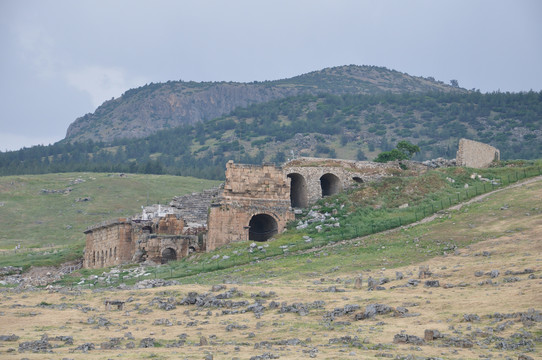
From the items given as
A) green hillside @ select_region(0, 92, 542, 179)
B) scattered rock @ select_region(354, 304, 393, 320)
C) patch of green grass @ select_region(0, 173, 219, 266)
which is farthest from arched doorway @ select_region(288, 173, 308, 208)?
green hillside @ select_region(0, 92, 542, 179)

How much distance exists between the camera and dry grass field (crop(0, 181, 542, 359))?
1931 centimetres

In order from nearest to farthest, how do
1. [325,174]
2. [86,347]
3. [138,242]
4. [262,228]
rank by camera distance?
1. [86,347]
2. [138,242]
3. [262,228]
4. [325,174]

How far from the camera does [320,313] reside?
24141 millimetres

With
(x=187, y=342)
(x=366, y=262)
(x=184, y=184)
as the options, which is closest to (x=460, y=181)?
(x=366, y=262)

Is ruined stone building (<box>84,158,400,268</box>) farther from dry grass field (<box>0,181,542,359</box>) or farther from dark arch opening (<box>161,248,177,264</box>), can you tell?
dry grass field (<box>0,181,542,359</box>)

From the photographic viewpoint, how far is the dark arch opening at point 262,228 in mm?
46806

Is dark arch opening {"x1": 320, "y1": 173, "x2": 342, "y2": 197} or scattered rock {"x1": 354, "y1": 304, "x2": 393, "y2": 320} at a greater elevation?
dark arch opening {"x1": 320, "y1": 173, "x2": 342, "y2": 197}

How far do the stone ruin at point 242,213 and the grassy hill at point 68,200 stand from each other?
2616 centimetres

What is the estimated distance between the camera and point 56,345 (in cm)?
2139

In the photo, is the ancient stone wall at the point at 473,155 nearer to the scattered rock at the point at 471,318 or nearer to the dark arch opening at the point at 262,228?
the dark arch opening at the point at 262,228

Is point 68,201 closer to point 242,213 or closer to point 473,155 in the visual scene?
point 242,213

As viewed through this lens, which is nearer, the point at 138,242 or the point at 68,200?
the point at 138,242

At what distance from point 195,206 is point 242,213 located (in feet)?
100.0

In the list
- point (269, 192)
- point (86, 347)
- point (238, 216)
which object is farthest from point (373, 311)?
point (269, 192)
